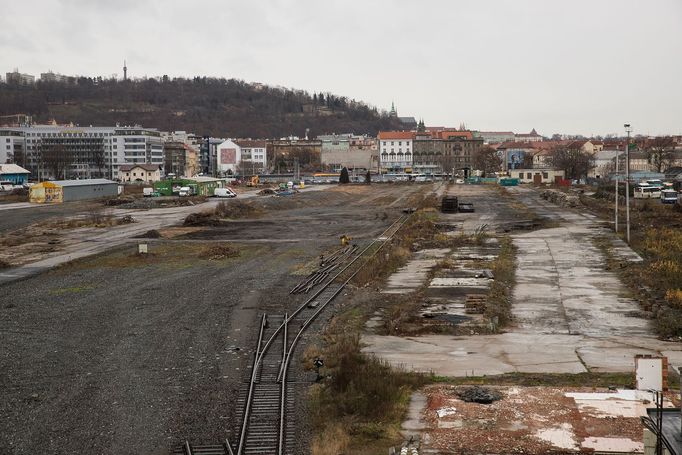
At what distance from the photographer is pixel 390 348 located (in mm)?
18500

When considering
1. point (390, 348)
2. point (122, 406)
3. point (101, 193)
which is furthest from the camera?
point (101, 193)

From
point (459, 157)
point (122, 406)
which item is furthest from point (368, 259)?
point (459, 157)

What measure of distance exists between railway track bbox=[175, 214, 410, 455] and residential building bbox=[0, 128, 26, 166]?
155228 millimetres

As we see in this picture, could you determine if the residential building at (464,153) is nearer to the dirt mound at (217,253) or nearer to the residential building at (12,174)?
the residential building at (12,174)

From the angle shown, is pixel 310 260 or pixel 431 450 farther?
pixel 310 260

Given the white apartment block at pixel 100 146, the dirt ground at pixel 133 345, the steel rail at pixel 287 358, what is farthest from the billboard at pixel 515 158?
the steel rail at pixel 287 358

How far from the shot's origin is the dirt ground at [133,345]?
43.5 feet

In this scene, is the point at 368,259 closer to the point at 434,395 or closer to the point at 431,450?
the point at 434,395

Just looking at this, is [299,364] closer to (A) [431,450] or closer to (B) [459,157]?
(A) [431,450]

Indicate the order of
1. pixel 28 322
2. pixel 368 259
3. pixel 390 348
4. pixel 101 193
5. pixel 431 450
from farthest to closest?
1. pixel 101 193
2. pixel 368 259
3. pixel 28 322
4. pixel 390 348
5. pixel 431 450

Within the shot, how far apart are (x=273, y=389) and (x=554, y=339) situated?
302 inches

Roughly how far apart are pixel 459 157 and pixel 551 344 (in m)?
184

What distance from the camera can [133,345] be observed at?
757 inches

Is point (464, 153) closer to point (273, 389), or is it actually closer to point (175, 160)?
point (175, 160)
